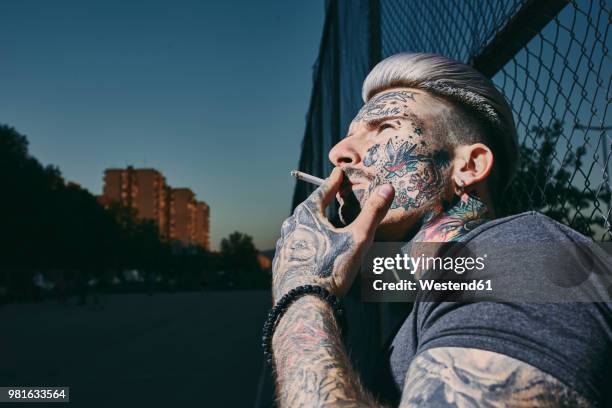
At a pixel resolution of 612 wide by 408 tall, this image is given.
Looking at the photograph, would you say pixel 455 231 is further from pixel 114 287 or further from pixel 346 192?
pixel 114 287

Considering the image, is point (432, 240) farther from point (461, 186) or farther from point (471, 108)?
point (471, 108)

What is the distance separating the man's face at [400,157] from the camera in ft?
5.09

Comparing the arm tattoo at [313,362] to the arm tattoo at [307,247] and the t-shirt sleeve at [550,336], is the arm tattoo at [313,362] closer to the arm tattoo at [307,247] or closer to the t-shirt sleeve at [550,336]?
the arm tattoo at [307,247]

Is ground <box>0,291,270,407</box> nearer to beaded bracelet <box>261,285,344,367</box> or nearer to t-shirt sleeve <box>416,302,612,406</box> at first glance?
beaded bracelet <box>261,285,344,367</box>

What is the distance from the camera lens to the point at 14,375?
7.27 metres

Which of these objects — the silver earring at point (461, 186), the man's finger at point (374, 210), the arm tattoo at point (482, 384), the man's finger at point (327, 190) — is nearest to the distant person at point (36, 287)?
the man's finger at point (327, 190)

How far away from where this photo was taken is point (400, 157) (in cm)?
158

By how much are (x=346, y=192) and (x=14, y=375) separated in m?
7.30

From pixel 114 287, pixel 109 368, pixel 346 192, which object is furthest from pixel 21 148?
pixel 346 192

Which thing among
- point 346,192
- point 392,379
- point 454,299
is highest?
point 346,192

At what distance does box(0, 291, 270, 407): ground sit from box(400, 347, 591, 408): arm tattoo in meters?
5.12

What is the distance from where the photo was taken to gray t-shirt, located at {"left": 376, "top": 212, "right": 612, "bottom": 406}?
2.86ft

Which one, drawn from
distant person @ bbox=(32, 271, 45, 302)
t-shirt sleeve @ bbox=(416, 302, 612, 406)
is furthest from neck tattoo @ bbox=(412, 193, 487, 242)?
distant person @ bbox=(32, 271, 45, 302)

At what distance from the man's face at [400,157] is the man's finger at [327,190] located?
0.31 feet
